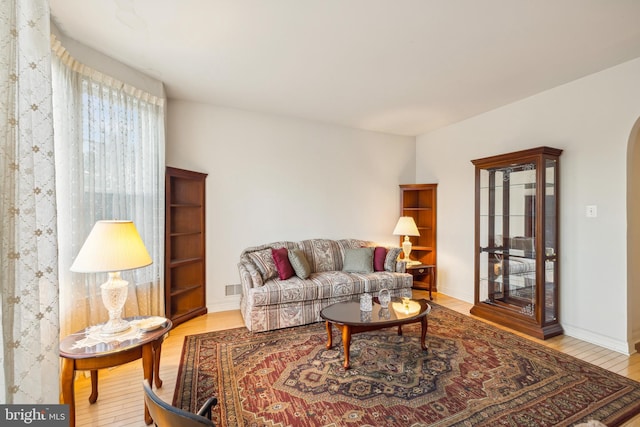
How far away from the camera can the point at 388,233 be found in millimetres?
5160

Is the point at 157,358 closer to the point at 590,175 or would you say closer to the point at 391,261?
the point at 391,261

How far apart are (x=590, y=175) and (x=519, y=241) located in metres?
0.98

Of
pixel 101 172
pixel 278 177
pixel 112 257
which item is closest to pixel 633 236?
pixel 278 177

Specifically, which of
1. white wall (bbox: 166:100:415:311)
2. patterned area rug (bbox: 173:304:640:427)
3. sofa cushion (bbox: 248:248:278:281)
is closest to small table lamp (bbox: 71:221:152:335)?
patterned area rug (bbox: 173:304:640:427)

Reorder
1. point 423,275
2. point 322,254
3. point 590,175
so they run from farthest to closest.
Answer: point 423,275
point 322,254
point 590,175

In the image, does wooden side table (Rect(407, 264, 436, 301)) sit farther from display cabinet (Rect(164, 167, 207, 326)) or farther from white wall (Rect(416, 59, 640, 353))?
display cabinet (Rect(164, 167, 207, 326))

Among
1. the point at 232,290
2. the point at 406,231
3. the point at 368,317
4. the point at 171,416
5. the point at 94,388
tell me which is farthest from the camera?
the point at 406,231

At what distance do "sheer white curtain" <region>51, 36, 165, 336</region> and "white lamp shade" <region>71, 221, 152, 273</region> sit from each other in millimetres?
659

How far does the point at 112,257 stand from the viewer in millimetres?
1830

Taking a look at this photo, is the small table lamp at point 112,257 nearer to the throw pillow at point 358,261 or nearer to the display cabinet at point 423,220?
the throw pillow at point 358,261

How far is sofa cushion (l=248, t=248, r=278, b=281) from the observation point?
142 inches

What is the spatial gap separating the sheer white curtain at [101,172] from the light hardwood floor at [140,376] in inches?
17.7

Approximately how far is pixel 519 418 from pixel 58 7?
422 centimetres

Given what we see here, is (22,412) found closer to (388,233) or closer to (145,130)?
(145,130)
